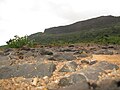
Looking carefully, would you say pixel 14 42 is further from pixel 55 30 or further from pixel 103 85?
pixel 55 30

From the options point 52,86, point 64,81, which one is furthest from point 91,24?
point 52,86

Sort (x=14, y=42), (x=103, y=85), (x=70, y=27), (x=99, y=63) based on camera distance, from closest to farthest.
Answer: (x=103, y=85) < (x=99, y=63) < (x=14, y=42) < (x=70, y=27)

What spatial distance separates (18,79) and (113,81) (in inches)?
158

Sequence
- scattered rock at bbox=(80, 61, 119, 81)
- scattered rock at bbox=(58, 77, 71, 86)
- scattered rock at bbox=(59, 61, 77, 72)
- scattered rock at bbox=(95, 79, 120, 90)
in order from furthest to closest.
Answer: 1. scattered rock at bbox=(59, 61, 77, 72)
2. scattered rock at bbox=(80, 61, 119, 81)
3. scattered rock at bbox=(58, 77, 71, 86)
4. scattered rock at bbox=(95, 79, 120, 90)

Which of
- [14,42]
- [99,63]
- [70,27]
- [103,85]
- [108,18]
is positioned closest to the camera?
Answer: [103,85]

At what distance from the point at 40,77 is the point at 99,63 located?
2.43 metres

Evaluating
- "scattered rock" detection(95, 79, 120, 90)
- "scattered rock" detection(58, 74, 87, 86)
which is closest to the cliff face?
"scattered rock" detection(58, 74, 87, 86)

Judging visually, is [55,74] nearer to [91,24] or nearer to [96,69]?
[96,69]

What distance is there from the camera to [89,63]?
12.5 metres

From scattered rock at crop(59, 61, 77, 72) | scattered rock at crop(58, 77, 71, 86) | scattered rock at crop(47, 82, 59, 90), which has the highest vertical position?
scattered rock at crop(59, 61, 77, 72)

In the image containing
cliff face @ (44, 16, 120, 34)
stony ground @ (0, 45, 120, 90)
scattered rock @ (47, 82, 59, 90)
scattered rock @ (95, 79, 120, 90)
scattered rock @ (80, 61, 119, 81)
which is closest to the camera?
scattered rock @ (95, 79, 120, 90)

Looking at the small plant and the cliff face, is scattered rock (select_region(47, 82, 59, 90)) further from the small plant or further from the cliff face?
the cliff face

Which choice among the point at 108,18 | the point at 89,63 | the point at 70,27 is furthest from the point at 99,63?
the point at 70,27

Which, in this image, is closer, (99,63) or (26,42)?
(99,63)
